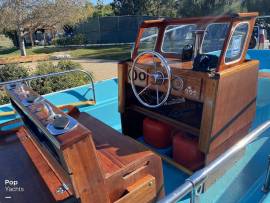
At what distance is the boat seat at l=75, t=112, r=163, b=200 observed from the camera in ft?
5.65

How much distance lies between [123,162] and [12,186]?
0.80 metres

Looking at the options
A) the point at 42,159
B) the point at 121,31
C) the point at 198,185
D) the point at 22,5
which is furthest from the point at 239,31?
the point at 121,31

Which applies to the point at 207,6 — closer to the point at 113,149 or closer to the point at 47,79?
the point at 47,79

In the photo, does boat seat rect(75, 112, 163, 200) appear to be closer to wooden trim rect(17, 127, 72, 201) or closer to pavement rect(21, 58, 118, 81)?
wooden trim rect(17, 127, 72, 201)

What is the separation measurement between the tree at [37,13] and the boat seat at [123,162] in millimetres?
11156

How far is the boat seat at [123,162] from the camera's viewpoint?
67.8 inches

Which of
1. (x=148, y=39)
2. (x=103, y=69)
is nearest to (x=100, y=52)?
(x=103, y=69)

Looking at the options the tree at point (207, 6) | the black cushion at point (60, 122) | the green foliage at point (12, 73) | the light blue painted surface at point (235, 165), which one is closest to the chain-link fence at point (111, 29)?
the tree at point (207, 6)

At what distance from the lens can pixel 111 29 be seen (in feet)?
63.2

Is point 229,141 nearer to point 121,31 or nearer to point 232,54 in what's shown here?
point 232,54

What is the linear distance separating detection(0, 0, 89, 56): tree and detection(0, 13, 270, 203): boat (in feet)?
32.1

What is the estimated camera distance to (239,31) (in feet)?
7.76

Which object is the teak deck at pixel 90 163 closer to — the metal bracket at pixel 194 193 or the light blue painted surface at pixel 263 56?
the metal bracket at pixel 194 193

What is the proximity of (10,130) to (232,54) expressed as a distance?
7.31 ft
